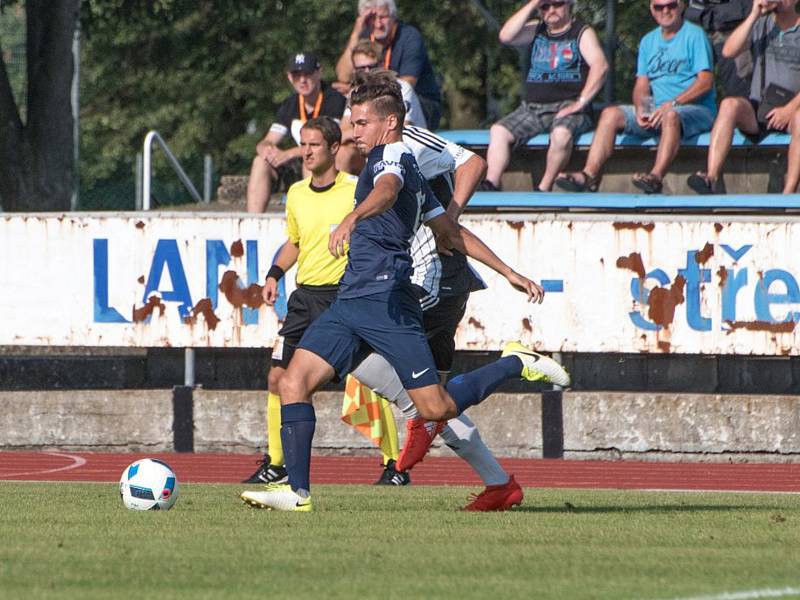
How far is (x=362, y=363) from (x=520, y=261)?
5.12m

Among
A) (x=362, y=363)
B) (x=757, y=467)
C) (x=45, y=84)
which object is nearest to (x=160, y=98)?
(x=45, y=84)

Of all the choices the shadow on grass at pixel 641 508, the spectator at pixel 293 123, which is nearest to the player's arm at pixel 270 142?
the spectator at pixel 293 123

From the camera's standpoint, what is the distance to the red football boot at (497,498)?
8.16 metres

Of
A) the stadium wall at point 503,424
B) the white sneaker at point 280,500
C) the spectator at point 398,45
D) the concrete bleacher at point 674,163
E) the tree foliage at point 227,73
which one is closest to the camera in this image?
the white sneaker at point 280,500

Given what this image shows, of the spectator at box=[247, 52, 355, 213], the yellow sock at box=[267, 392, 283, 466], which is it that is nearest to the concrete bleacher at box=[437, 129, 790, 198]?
the spectator at box=[247, 52, 355, 213]

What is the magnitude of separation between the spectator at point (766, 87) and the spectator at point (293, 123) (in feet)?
11.1

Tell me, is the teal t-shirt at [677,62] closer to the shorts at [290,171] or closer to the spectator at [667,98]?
the spectator at [667,98]

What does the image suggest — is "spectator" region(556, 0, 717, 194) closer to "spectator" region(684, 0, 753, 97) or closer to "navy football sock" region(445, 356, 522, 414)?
"spectator" region(684, 0, 753, 97)

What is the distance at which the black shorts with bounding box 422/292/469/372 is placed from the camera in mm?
8445

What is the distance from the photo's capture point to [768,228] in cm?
1255

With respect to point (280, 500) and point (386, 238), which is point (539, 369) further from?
point (280, 500)

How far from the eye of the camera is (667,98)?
49.7ft

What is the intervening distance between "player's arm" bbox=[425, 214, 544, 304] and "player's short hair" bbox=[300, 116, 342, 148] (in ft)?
5.93

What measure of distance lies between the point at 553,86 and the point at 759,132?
1947 millimetres
